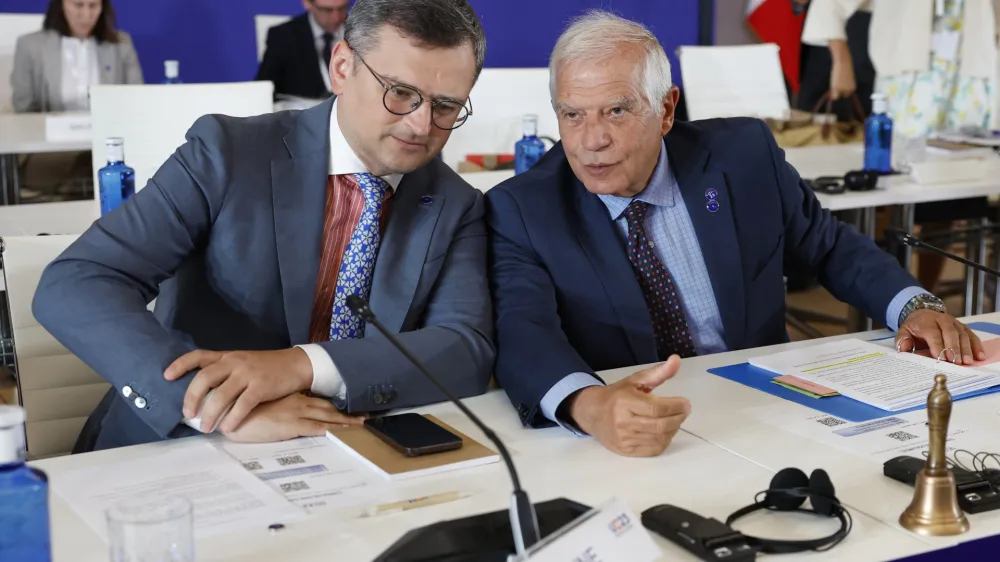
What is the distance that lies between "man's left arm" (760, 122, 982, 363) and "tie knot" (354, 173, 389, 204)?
881 millimetres

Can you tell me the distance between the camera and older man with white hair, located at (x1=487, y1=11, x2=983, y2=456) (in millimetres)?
2158

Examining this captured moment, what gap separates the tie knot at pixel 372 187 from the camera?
79.9 inches

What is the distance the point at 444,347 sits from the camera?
1.86m

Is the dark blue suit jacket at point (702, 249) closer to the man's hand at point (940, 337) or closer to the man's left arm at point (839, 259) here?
the man's left arm at point (839, 259)

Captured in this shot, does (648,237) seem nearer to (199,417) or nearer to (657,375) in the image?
(657,375)

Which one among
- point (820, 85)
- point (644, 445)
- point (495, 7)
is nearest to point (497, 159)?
point (644, 445)

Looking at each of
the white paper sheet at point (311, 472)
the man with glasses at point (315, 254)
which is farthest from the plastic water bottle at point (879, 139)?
the white paper sheet at point (311, 472)

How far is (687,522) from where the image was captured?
1.29m

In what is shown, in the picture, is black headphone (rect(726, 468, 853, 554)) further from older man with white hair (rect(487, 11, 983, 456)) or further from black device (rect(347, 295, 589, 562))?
older man with white hair (rect(487, 11, 983, 456))

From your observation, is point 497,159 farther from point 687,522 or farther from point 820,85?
point 820,85

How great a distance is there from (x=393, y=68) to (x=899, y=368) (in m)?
1.00

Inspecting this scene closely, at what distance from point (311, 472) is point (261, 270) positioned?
1.82ft

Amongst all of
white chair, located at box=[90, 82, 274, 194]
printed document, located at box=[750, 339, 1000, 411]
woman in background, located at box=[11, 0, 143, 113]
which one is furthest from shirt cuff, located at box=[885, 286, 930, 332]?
woman in background, located at box=[11, 0, 143, 113]

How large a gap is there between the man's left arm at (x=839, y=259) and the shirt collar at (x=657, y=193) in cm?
25
